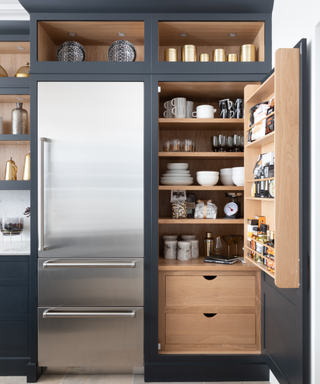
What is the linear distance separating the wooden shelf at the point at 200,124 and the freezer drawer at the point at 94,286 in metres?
1.02

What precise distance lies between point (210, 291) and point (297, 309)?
65 cm

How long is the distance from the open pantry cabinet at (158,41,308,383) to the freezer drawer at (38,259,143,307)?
0.19m

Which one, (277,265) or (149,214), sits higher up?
(149,214)

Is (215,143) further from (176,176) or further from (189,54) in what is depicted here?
(189,54)

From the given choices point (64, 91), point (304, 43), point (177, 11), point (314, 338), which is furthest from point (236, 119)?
point (314, 338)

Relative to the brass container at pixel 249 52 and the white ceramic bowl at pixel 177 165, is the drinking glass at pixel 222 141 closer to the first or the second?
the white ceramic bowl at pixel 177 165

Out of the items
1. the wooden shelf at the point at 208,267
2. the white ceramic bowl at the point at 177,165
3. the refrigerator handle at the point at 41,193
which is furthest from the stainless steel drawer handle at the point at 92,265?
the white ceramic bowl at the point at 177,165

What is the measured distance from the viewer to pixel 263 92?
1777 mm

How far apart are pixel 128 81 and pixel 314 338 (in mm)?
1873

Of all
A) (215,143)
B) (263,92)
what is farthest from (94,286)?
(263,92)

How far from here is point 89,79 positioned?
6.50 feet

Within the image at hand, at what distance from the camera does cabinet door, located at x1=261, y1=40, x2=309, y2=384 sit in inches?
54.6

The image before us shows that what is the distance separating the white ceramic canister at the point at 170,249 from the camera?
2.18m

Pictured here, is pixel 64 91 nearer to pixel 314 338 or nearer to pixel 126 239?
pixel 126 239
